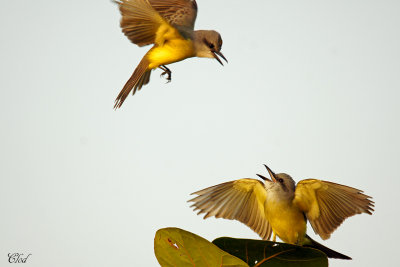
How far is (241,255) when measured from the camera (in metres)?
2.18

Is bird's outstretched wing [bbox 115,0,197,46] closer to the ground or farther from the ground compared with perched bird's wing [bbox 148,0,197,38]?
closer to the ground

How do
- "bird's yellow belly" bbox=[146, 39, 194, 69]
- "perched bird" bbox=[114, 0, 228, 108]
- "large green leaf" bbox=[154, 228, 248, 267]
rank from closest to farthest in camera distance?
"large green leaf" bbox=[154, 228, 248, 267], "perched bird" bbox=[114, 0, 228, 108], "bird's yellow belly" bbox=[146, 39, 194, 69]

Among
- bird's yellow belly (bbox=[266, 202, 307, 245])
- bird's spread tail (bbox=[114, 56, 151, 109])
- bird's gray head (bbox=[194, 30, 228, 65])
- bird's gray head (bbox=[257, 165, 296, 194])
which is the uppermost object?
bird's gray head (bbox=[194, 30, 228, 65])

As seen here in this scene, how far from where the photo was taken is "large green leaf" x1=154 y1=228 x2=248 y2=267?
2.02 metres

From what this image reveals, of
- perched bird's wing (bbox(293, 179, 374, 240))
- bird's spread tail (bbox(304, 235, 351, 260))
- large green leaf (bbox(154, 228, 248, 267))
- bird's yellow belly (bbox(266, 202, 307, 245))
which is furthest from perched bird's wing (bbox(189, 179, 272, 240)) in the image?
large green leaf (bbox(154, 228, 248, 267))

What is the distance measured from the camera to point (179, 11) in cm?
575

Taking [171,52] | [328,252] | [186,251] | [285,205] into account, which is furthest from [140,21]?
[186,251]

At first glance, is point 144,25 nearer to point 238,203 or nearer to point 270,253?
point 238,203

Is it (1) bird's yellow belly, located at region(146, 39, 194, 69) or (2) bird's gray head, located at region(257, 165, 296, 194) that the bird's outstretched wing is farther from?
(2) bird's gray head, located at region(257, 165, 296, 194)

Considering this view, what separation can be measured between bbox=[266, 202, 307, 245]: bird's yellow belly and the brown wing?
2107mm

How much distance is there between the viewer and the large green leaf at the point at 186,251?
2.02 metres

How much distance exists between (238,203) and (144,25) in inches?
80.1

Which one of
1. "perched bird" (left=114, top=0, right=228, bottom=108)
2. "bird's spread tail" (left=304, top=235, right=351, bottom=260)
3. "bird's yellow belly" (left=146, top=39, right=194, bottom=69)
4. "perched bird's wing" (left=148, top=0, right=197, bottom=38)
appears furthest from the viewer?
"perched bird's wing" (left=148, top=0, right=197, bottom=38)

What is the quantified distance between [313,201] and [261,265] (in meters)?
2.52
